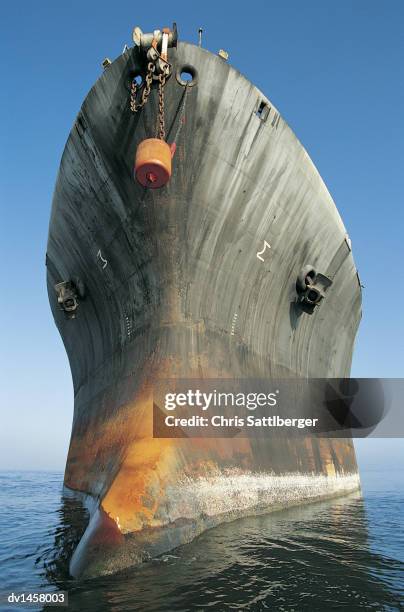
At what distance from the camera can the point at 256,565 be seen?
5434 millimetres

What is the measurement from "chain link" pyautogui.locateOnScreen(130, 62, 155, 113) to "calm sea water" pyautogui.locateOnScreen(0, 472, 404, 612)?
728 cm

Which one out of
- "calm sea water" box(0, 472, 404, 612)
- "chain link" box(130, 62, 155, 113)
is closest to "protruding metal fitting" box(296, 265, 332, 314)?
"calm sea water" box(0, 472, 404, 612)

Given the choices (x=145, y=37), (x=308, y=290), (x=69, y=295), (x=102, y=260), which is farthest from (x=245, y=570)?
(x=69, y=295)

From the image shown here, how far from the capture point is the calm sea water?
4.46 metres

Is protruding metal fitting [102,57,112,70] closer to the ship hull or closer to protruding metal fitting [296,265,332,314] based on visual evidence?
the ship hull

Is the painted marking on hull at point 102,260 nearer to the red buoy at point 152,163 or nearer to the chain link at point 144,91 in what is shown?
the chain link at point 144,91

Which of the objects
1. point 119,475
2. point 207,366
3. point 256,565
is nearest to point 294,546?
point 256,565

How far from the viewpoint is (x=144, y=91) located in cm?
793

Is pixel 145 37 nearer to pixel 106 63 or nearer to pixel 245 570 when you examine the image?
pixel 106 63

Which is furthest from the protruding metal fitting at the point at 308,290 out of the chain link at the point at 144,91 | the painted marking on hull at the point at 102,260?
the chain link at the point at 144,91

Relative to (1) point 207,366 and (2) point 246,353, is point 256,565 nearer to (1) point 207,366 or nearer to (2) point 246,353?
(1) point 207,366

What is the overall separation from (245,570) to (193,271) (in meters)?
5.64

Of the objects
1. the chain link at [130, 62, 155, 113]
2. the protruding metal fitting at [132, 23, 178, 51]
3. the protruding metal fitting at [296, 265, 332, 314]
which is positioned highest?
the protruding metal fitting at [132, 23, 178, 51]

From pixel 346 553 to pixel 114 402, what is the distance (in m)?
5.72
